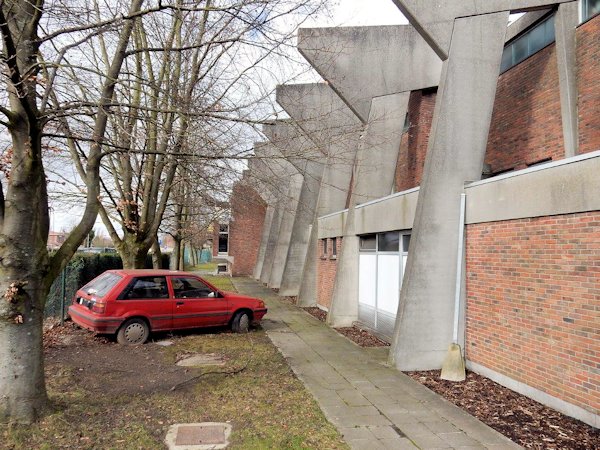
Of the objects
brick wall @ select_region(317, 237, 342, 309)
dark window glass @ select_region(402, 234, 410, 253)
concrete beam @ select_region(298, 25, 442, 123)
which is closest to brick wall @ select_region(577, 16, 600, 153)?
dark window glass @ select_region(402, 234, 410, 253)

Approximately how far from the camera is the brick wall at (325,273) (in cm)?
1481

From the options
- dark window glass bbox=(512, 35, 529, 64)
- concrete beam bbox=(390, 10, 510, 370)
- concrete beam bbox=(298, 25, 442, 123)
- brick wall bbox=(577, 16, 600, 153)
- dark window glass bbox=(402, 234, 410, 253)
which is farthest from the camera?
concrete beam bbox=(298, 25, 442, 123)

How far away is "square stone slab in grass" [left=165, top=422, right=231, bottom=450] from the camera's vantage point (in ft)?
14.7

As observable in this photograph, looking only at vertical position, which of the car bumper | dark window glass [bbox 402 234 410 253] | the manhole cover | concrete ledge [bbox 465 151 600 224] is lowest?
the manhole cover

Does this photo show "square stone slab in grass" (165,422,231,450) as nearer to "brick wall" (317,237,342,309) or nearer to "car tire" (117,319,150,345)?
"car tire" (117,319,150,345)

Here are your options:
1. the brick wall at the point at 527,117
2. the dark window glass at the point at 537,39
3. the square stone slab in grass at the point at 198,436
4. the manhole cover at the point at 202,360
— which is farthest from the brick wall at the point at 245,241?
the square stone slab in grass at the point at 198,436

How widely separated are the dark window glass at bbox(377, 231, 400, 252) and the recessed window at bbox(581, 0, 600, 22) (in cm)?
524

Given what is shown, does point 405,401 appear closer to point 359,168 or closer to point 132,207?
point 359,168

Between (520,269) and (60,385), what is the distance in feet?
21.0

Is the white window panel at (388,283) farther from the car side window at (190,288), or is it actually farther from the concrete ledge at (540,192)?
the car side window at (190,288)

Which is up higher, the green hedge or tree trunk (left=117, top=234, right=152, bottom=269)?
tree trunk (left=117, top=234, right=152, bottom=269)

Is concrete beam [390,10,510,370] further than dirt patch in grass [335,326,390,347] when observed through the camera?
No

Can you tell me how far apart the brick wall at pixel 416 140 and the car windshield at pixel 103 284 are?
839 centimetres

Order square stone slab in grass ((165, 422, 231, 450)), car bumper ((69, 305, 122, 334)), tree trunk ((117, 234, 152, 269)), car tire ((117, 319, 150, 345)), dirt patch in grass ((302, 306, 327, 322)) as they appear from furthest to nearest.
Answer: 1. dirt patch in grass ((302, 306, 327, 322))
2. tree trunk ((117, 234, 152, 269))
3. car tire ((117, 319, 150, 345))
4. car bumper ((69, 305, 122, 334))
5. square stone slab in grass ((165, 422, 231, 450))
